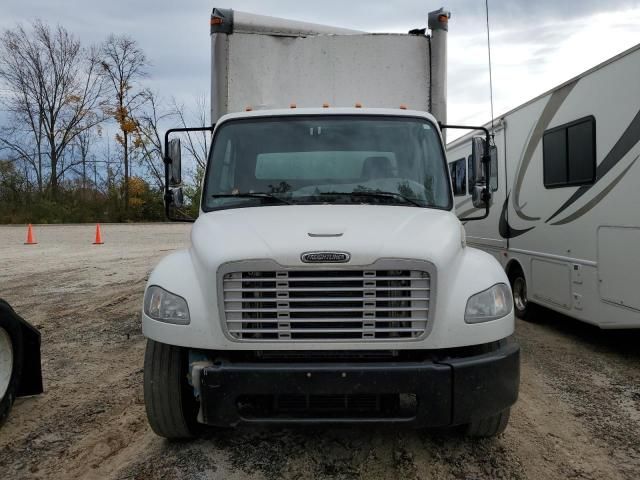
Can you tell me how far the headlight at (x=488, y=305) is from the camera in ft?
10.8

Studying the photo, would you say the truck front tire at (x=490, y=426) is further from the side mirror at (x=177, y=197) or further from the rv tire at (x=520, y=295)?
the rv tire at (x=520, y=295)

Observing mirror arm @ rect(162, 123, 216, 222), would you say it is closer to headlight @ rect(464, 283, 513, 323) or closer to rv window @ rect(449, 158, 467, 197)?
headlight @ rect(464, 283, 513, 323)

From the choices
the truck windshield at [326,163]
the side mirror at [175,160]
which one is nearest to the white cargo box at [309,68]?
the side mirror at [175,160]

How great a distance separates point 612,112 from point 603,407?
2.93m

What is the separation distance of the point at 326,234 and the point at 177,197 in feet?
7.25

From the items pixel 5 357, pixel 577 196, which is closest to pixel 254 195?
pixel 5 357

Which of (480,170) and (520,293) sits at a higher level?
(480,170)

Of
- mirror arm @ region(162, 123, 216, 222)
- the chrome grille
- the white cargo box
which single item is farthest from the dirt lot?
the white cargo box

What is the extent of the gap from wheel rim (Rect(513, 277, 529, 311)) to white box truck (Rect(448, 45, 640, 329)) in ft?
0.05

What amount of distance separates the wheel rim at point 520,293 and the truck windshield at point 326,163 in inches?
167

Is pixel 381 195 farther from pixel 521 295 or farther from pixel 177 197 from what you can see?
pixel 521 295

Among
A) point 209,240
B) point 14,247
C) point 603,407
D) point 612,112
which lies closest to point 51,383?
point 209,240

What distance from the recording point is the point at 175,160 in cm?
488

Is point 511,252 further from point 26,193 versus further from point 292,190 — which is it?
point 26,193
